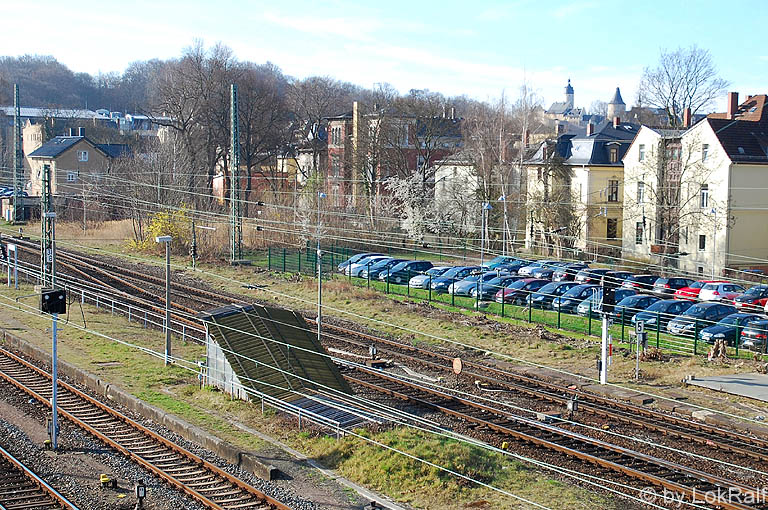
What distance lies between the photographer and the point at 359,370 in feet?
75.4

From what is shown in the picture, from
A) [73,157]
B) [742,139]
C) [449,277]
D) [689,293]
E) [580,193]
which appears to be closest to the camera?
[689,293]

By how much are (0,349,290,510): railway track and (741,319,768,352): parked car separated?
56.3 ft

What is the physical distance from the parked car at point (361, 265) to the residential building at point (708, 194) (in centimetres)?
1561

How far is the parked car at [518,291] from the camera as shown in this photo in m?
32.7

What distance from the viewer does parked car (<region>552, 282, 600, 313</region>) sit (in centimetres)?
3117

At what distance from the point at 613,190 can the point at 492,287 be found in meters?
23.4

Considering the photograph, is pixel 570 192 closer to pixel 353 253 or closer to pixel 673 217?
pixel 673 217

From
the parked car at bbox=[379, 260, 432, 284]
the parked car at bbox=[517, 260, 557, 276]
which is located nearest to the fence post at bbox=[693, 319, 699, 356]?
the parked car at bbox=[517, 260, 557, 276]

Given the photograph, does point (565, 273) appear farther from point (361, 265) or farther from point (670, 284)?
point (361, 265)

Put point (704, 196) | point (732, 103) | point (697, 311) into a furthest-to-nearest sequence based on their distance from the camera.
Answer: point (732, 103) < point (704, 196) < point (697, 311)

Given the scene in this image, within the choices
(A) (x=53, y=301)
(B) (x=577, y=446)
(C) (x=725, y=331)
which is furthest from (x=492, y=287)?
(A) (x=53, y=301)

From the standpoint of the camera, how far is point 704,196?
45.8 metres

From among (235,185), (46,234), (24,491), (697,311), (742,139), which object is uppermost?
(742,139)

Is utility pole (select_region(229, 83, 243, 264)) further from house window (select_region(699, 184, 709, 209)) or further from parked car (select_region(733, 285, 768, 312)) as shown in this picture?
house window (select_region(699, 184, 709, 209))
